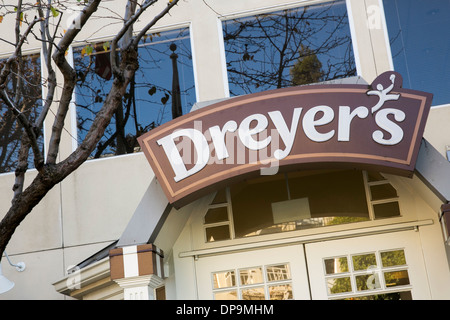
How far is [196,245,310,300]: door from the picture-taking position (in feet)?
28.6

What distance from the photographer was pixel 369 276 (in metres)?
8.58

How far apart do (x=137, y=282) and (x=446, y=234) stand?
3452mm

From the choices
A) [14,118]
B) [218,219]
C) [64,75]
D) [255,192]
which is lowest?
[218,219]

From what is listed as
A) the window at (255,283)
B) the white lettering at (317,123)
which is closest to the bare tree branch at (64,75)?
the white lettering at (317,123)

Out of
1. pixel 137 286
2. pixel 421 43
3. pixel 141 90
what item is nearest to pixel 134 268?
pixel 137 286

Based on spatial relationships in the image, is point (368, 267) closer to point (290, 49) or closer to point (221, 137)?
point (221, 137)

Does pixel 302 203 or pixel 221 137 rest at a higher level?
pixel 221 137

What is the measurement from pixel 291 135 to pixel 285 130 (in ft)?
0.28

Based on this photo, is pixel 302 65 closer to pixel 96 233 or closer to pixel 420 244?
pixel 420 244

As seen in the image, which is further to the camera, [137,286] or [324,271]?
[324,271]

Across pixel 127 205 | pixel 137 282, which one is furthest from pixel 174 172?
pixel 127 205

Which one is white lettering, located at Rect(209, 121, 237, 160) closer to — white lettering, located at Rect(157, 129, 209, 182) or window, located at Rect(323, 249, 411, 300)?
white lettering, located at Rect(157, 129, 209, 182)
